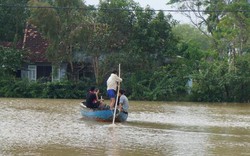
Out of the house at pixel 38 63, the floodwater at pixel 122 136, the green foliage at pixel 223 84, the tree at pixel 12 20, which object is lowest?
the floodwater at pixel 122 136

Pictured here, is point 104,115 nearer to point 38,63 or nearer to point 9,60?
point 9,60

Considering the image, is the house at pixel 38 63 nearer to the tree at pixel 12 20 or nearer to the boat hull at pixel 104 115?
the tree at pixel 12 20

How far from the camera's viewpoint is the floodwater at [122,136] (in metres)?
14.1

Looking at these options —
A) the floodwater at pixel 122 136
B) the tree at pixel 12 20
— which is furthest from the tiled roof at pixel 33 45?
the floodwater at pixel 122 136

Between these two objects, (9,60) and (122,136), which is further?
(9,60)

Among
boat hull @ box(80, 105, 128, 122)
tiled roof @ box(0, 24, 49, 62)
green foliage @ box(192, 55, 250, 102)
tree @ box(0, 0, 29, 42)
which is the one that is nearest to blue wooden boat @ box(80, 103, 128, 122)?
boat hull @ box(80, 105, 128, 122)

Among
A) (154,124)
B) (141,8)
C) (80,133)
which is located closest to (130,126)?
(154,124)

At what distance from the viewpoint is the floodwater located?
14.1 metres

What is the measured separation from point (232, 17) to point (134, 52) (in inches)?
292

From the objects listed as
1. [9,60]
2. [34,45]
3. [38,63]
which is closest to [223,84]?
[38,63]

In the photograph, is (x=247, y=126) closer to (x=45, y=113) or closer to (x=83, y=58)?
(x=45, y=113)

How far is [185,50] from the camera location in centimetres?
4347

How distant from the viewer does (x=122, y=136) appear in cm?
1716

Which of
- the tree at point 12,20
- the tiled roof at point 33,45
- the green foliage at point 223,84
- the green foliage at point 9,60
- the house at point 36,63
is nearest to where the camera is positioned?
the green foliage at point 223,84
